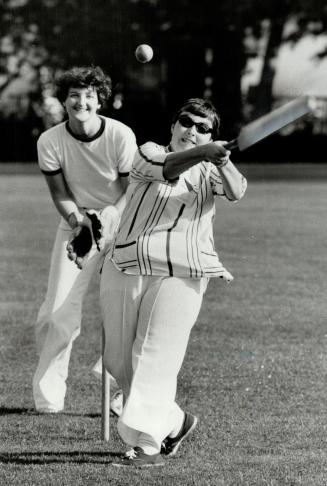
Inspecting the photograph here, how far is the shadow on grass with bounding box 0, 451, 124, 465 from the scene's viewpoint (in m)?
6.37

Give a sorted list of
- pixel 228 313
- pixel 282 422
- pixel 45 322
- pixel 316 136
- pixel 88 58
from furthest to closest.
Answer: pixel 88 58, pixel 316 136, pixel 228 313, pixel 45 322, pixel 282 422

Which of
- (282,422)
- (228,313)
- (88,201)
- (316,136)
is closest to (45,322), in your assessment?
(88,201)

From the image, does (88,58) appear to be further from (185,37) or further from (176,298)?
(176,298)

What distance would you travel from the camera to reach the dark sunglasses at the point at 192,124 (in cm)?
618

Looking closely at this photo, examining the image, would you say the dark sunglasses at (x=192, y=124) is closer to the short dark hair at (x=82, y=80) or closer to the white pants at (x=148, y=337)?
the white pants at (x=148, y=337)

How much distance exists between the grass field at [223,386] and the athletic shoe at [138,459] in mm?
61

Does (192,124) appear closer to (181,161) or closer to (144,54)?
(181,161)

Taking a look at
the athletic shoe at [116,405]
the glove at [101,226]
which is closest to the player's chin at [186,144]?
the glove at [101,226]

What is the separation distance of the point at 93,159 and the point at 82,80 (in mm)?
579

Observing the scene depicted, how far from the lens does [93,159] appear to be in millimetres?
7680

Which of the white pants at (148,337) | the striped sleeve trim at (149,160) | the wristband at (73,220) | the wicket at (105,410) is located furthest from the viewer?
the wristband at (73,220)

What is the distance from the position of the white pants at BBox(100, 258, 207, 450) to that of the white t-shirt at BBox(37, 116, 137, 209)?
1.49m

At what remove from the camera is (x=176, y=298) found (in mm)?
6141

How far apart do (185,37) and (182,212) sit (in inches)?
1857
